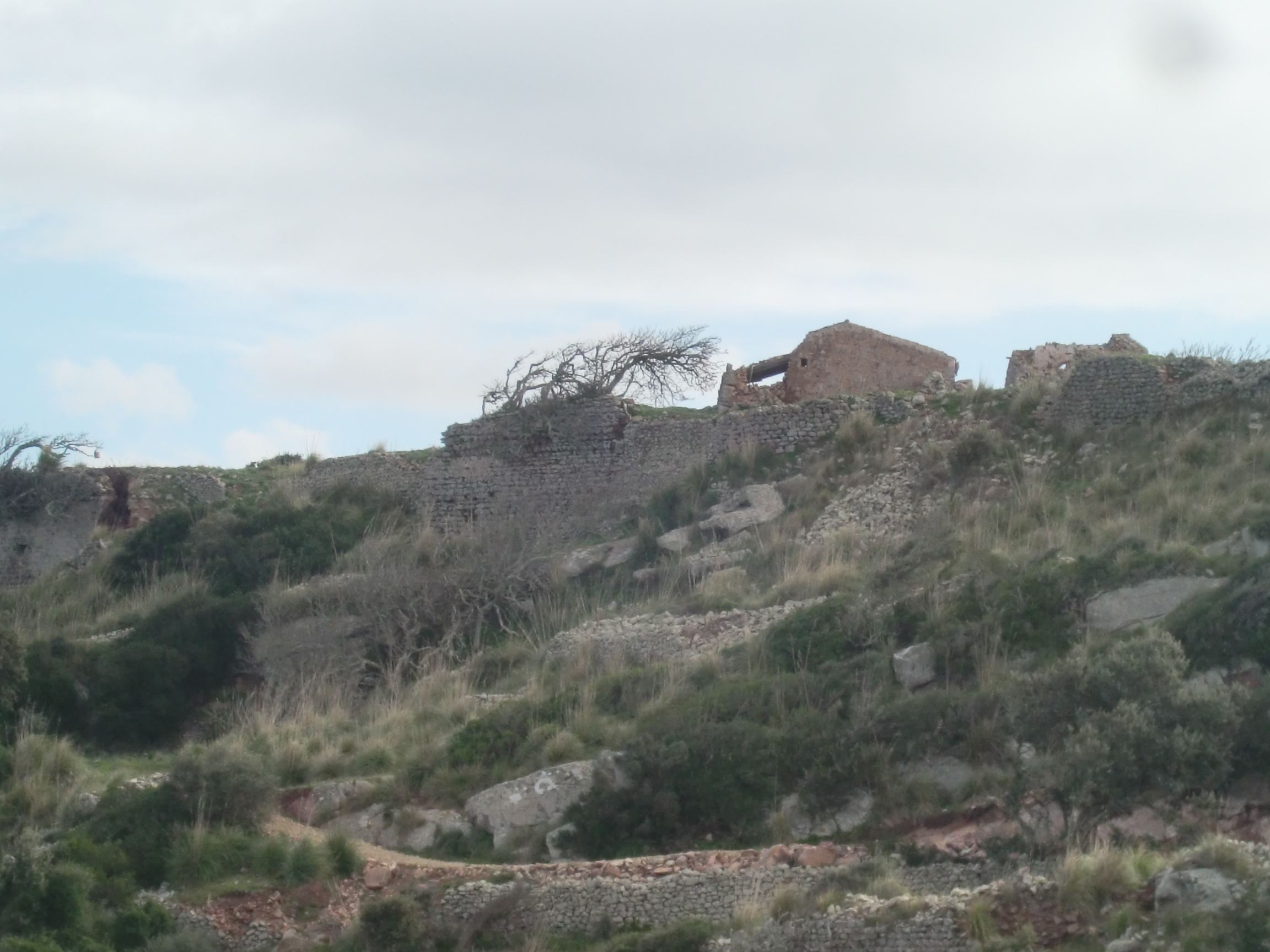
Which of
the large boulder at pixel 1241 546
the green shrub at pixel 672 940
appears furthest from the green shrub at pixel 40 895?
the large boulder at pixel 1241 546

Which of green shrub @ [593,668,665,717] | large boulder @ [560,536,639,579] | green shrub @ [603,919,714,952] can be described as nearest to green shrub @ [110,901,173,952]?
green shrub @ [603,919,714,952]

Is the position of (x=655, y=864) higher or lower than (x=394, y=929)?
higher

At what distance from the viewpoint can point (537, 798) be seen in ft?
48.6

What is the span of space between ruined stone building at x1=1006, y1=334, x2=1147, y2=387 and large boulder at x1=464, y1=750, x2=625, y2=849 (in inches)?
426

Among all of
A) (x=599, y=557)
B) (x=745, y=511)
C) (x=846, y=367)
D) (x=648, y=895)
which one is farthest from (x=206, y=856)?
(x=846, y=367)

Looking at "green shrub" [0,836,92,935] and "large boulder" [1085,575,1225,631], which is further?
"large boulder" [1085,575,1225,631]

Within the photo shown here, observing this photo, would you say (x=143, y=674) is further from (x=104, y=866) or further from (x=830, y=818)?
(x=830, y=818)

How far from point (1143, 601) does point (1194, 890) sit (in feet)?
18.0

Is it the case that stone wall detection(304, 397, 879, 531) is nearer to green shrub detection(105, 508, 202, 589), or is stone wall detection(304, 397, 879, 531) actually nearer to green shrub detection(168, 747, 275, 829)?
green shrub detection(105, 508, 202, 589)

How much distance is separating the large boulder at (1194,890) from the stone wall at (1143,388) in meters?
11.1

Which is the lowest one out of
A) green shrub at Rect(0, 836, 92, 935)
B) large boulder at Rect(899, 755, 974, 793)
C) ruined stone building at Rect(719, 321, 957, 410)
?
green shrub at Rect(0, 836, 92, 935)

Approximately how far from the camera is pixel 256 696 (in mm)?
19906

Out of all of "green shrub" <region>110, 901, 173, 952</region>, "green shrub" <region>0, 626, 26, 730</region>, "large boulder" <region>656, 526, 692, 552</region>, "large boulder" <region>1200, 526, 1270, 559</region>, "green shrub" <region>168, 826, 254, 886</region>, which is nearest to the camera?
"green shrub" <region>110, 901, 173, 952</region>

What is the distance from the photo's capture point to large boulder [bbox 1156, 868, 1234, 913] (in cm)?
989
